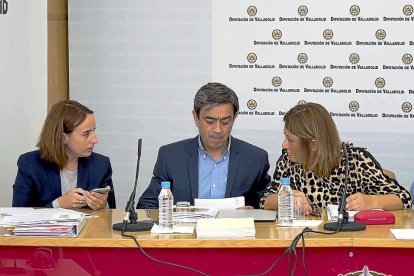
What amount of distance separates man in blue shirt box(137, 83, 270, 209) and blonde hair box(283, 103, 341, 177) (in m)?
0.39

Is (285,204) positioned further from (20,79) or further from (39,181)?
(20,79)

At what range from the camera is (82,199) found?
3.96 meters

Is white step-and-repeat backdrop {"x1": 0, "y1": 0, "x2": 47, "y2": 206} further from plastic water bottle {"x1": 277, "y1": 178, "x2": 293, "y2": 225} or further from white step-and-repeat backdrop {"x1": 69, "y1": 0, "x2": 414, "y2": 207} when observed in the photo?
plastic water bottle {"x1": 277, "y1": 178, "x2": 293, "y2": 225}

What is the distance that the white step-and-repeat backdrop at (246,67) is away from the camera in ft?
17.0

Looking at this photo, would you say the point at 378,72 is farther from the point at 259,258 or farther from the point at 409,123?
the point at 259,258

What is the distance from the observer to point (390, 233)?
3240 millimetres

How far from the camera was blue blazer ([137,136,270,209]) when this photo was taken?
13.7ft

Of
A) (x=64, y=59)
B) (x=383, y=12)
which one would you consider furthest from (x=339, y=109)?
(x=64, y=59)

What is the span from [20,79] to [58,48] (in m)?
0.47

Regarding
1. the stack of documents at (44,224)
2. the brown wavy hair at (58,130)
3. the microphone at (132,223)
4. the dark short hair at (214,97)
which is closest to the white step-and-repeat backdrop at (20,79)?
the brown wavy hair at (58,130)

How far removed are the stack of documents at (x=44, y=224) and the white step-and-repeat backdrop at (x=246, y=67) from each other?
80.3 inches

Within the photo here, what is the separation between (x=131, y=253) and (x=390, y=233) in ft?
3.48

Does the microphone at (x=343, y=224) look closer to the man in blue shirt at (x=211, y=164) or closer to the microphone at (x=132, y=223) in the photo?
the microphone at (x=132, y=223)

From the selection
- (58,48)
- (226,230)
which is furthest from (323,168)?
(58,48)
